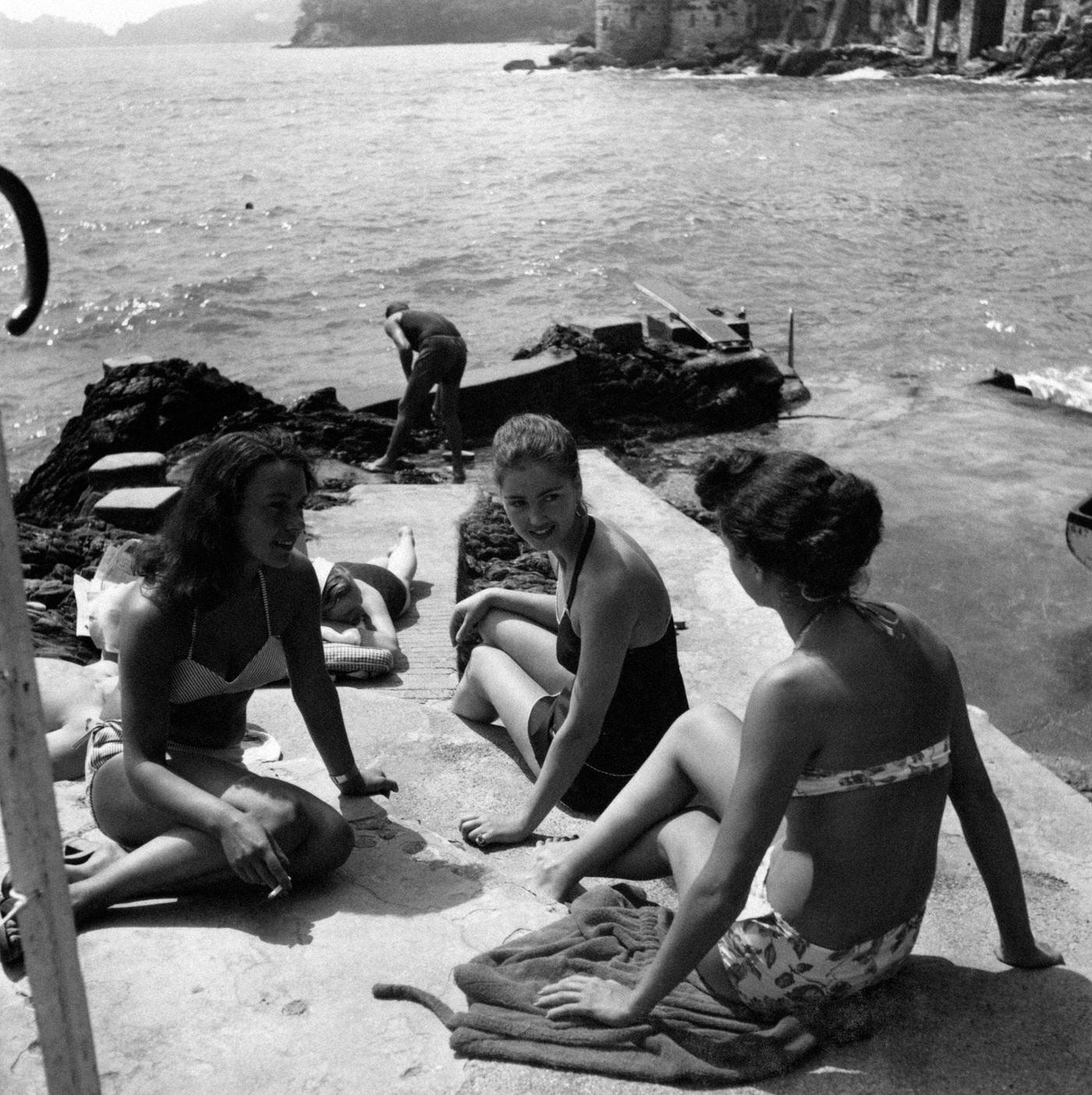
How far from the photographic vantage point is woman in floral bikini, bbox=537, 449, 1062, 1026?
2273 mm

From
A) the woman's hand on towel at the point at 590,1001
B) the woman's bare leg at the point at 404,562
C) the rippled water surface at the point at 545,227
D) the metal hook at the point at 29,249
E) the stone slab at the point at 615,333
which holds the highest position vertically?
the metal hook at the point at 29,249

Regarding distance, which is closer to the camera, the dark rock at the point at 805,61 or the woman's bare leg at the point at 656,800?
the woman's bare leg at the point at 656,800

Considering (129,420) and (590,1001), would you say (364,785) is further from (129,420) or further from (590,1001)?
(129,420)

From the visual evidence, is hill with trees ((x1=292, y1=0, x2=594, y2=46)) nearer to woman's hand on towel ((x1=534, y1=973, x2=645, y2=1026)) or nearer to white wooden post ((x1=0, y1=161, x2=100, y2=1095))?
woman's hand on towel ((x1=534, y1=973, x2=645, y2=1026))

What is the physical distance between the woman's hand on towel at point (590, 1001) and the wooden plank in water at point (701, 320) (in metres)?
11.5

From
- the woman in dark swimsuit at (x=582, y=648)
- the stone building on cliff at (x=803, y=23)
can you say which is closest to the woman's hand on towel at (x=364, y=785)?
the woman in dark swimsuit at (x=582, y=648)

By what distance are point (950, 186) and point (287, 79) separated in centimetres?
6154

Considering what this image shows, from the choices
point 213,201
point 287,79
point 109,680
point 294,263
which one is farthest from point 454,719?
point 287,79

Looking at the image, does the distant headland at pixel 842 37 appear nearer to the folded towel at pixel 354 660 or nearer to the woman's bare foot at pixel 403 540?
the woman's bare foot at pixel 403 540

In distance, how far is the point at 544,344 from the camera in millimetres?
13023

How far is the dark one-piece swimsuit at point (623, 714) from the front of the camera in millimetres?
3477

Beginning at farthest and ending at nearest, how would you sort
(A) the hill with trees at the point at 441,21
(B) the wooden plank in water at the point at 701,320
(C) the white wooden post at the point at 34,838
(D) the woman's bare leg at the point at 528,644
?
(A) the hill with trees at the point at 441,21, (B) the wooden plank in water at the point at 701,320, (D) the woman's bare leg at the point at 528,644, (C) the white wooden post at the point at 34,838

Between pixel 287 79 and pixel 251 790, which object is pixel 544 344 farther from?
pixel 287 79

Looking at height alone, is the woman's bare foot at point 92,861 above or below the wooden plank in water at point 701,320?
above
